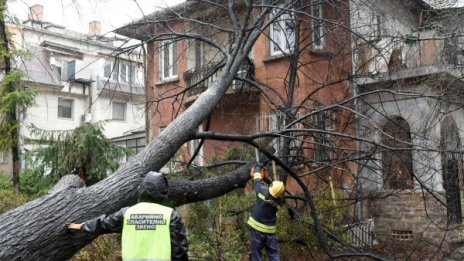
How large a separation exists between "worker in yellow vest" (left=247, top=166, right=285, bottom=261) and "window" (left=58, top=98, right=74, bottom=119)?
83.9 ft

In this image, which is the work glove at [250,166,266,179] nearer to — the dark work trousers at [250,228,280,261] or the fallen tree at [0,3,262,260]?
the fallen tree at [0,3,262,260]

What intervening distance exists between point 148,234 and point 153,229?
57 millimetres

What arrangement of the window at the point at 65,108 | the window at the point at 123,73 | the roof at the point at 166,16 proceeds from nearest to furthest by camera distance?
the roof at the point at 166,16 < the window at the point at 123,73 < the window at the point at 65,108

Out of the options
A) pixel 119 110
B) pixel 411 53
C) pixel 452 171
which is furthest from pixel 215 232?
pixel 119 110

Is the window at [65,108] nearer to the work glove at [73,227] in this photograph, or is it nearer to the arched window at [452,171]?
the arched window at [452,171]

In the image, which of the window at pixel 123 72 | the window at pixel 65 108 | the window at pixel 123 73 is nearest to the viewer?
the window at pixel 123 72

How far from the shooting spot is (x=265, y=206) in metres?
7.32

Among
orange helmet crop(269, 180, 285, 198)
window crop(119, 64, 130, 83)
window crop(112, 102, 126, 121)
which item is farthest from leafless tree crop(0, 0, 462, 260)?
window crop(112, 102, 126, 121)

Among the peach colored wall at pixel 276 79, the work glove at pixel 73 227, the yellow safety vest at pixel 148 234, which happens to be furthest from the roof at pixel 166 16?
the yellow safety vest at pixel 148 234

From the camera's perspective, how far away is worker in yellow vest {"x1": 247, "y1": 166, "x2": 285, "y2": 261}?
284 inches

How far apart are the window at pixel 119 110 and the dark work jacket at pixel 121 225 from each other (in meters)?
28.2

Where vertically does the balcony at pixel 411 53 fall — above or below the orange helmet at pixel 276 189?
above

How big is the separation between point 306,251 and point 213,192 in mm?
2055

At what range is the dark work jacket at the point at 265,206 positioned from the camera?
713 cm
